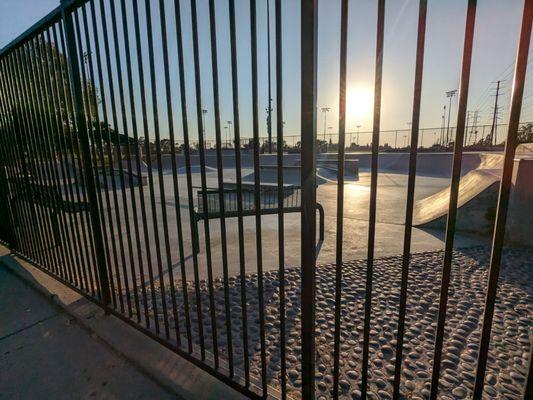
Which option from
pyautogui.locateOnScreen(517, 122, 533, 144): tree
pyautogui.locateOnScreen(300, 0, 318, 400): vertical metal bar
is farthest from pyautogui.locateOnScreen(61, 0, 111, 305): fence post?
pyautogui.locateOnScreen(517, 122, 533, 144): tree

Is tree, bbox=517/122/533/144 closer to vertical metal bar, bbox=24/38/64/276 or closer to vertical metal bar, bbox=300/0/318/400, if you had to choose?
vertical metal bar, bbox=300/0/318/400

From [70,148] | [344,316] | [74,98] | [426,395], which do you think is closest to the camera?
[426,395]

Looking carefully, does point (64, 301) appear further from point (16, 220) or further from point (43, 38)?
point (43, 38)

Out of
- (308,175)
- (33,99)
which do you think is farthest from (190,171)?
(33,99)

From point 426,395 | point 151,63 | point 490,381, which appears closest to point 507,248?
point 490,381

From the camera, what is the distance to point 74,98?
229 cm

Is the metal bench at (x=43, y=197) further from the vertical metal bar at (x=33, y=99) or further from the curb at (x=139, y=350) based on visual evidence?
the curb at (x=139, y=350)

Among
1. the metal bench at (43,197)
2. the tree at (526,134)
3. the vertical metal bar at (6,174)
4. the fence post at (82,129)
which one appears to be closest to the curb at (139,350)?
the fence post at (82,129)

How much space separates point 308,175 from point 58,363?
7.51ft

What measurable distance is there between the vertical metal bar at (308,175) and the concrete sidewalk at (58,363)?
103 cm

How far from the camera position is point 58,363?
6.93 feet

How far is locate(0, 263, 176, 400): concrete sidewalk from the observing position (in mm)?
1869

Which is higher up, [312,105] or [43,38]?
[43,38]

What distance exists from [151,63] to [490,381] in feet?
9.55
